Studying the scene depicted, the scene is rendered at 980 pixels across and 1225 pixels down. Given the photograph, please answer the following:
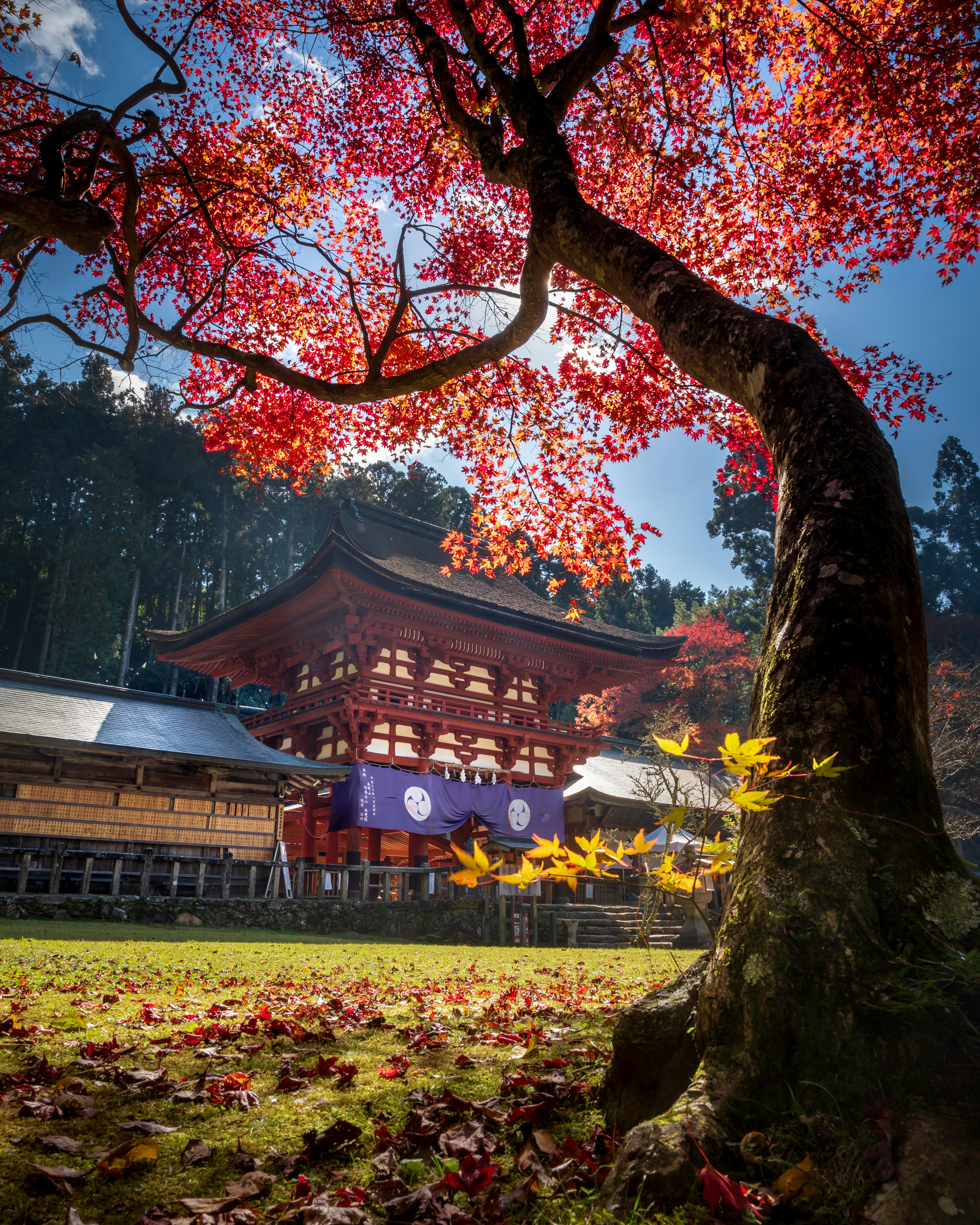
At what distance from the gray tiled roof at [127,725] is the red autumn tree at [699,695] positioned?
18.7 metres

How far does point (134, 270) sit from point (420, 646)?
13.6 meters

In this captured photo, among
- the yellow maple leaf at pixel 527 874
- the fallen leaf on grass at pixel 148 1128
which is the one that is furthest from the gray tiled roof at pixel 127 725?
the yellow maple leaf at pixel 527 874

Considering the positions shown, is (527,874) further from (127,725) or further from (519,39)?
(127,725)

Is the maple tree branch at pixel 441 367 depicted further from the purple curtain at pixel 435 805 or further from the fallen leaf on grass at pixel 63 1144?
the purple curtain at pixel 435 805

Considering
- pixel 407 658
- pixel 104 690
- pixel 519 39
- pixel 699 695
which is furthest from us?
pixel 699 695

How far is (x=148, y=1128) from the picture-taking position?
6.89 ft

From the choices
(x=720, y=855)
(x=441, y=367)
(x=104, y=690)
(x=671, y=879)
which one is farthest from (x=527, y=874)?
(x=104, y=690)

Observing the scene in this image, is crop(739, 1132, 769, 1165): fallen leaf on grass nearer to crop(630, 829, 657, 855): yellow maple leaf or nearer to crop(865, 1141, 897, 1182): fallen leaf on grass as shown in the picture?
crop(865, 1141, 897, 1182): fallen leaf on grass

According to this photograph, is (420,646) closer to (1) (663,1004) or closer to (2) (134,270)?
(2) (134,270)

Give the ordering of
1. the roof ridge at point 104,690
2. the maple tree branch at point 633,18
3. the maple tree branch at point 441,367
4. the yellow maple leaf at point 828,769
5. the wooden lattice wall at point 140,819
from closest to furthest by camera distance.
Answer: the yellow maple leaf at point 828,769 → the maple tree branch at point 441,367 → the maple tree branch at point 633,18 → the wooden lattice wall at point 140,819 → the roof ridge at point 104,690

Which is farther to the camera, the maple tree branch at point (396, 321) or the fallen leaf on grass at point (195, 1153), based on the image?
the maple tree branch at point (396, 321)

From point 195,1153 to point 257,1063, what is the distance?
1.12 m

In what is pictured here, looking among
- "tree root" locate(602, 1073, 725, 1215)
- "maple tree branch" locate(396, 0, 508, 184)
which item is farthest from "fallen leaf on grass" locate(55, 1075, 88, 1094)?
"maple tree branch" locate(396, 0, 508, 184)

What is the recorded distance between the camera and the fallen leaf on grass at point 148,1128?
2.08 m
